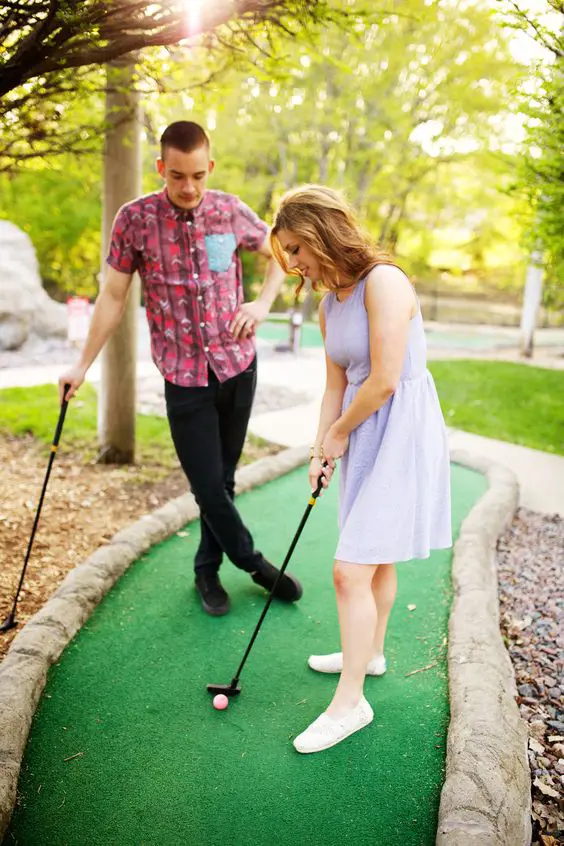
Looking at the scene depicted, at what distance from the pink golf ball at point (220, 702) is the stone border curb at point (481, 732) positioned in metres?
0.79

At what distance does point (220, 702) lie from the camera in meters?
2.49

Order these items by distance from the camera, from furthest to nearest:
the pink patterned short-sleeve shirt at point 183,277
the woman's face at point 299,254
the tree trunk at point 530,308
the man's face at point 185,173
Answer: the tree trunk at point 530,308 → the pink patterned short-sleeve shirt at point 183,277 → the man's face at point 185,173 → the woman's face at point 299,254

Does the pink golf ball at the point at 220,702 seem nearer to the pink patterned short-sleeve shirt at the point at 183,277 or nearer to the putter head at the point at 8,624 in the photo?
the putter head at the point at 8,624

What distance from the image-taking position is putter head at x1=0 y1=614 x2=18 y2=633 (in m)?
2.90

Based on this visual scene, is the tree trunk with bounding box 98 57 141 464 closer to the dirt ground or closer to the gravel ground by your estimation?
the dirt ground

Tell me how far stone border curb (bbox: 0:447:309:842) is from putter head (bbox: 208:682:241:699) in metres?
0.62

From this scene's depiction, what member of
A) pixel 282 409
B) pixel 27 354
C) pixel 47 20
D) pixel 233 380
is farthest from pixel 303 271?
pixel 27 354

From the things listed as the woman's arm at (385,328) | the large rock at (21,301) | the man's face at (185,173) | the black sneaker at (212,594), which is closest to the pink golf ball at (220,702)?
the black sneaker at (212,594)

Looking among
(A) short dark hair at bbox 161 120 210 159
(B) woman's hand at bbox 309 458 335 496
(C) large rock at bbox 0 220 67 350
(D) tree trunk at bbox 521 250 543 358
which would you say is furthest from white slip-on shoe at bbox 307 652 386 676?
(D) tree trunk at bbox 521 250 543 358

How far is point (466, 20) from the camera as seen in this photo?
13.6m

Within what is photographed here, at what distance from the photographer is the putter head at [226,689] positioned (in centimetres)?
255

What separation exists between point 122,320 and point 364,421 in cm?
303

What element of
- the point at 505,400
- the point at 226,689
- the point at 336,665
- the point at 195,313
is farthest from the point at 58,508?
the point at 505,400

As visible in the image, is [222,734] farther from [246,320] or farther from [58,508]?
[58,508]
